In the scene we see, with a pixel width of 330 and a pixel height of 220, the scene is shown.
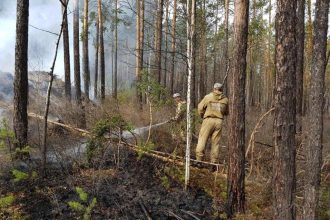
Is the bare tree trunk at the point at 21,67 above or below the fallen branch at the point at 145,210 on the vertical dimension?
above

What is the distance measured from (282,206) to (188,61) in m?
3.24

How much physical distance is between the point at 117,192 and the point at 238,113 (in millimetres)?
2366

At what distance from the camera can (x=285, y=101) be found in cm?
506

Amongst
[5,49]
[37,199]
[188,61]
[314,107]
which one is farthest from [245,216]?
[5,49]

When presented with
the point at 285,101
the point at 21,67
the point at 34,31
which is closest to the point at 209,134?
the point at 285,101

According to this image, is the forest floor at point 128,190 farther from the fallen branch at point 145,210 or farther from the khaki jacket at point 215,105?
the khaki jacket at point 215,105

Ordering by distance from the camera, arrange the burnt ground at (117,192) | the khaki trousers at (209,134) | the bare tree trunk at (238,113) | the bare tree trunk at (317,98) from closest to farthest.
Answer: the burnt ground at (117,192) < the bare tree trunk at (238,113) < the bare tree trunk at (317,98) < the khaki trousers at (209,134)

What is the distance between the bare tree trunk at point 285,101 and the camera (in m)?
5.05

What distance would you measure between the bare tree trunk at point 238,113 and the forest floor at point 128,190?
30 centimetres

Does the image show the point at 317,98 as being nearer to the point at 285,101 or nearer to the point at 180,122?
the point at 285,101

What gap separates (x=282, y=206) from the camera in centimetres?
526

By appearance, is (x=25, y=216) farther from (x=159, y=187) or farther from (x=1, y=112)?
(x=1, y=112)

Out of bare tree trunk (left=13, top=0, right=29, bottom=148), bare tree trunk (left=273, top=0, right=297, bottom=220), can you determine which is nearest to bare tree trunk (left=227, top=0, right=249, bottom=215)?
bare tree trunk (left=273, top=0, right=297, bottom=220)

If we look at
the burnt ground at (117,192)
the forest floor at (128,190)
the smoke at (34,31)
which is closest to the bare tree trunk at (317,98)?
the forest floor at (128,190)
